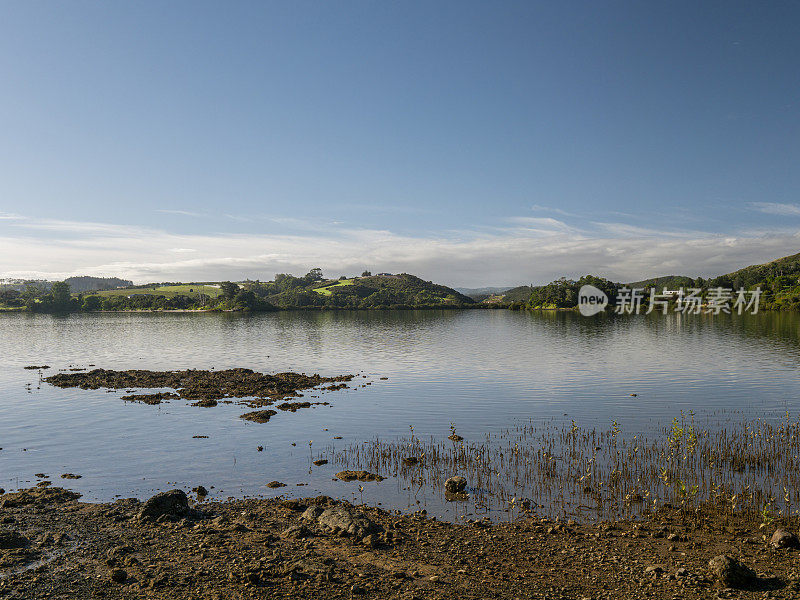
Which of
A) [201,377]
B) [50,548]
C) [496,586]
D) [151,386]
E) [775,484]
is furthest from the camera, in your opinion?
[201,377]

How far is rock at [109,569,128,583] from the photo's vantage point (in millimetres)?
14367

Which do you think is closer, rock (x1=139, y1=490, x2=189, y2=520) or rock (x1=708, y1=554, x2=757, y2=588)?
rock (x1=708, y1=554, x2=757, y2=588)

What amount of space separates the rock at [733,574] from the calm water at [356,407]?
30.8ft

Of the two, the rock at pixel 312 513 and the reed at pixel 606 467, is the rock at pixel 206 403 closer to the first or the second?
the reed at pixel 606 467

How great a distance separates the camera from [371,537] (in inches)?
663

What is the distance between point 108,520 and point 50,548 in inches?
94.5

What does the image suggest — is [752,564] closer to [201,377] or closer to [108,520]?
[108,520]

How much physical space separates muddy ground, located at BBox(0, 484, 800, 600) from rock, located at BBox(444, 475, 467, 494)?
9.88ft

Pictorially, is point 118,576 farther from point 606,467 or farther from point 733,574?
point 606,467

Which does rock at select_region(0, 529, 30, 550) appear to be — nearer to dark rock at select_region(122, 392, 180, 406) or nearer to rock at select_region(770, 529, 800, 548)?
rock at select_region(770, 529, 800, 548)

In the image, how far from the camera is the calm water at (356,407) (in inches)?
1018

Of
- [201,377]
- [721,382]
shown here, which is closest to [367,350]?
[201,377]

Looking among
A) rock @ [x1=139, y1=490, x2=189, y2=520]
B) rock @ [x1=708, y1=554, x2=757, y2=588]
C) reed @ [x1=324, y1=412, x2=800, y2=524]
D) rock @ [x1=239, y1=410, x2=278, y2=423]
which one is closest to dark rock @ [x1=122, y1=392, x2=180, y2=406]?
rock @ [x1=239, y1=410, x2=278, y2=423]

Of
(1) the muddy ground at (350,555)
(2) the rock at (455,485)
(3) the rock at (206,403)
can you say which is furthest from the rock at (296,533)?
(3) the rock at (206,403)
